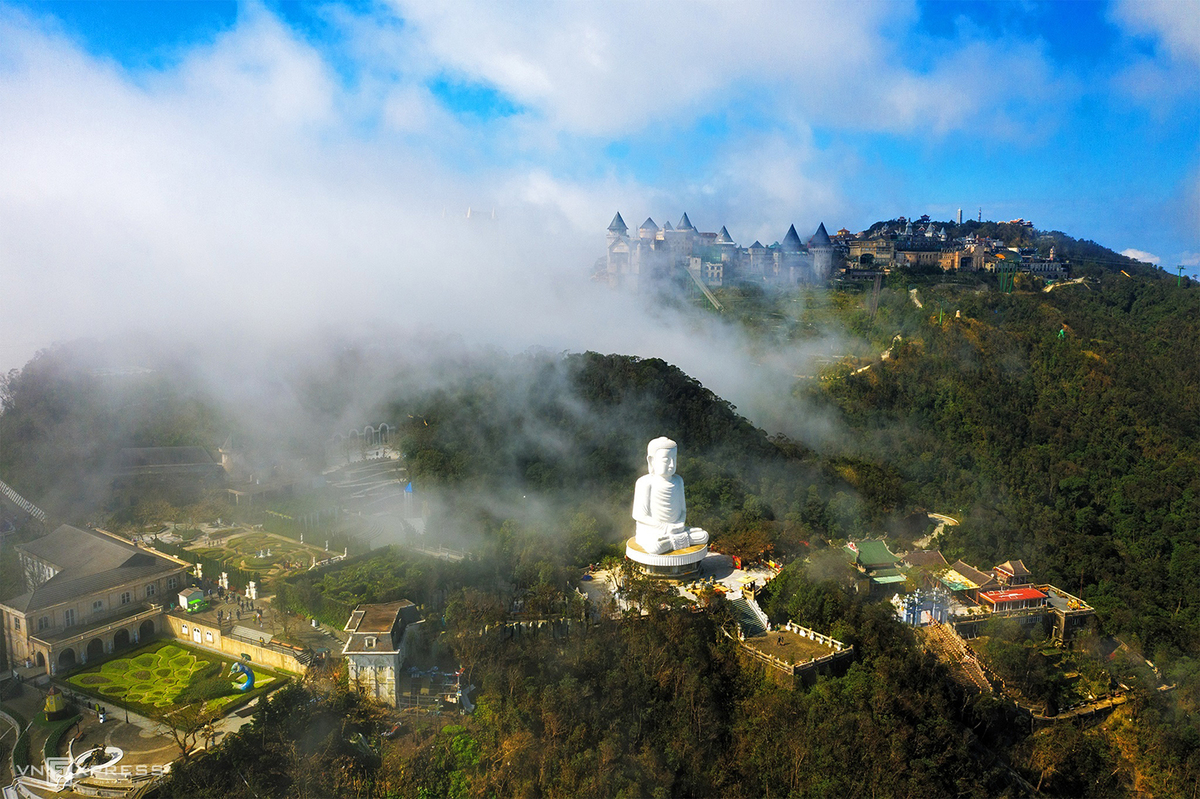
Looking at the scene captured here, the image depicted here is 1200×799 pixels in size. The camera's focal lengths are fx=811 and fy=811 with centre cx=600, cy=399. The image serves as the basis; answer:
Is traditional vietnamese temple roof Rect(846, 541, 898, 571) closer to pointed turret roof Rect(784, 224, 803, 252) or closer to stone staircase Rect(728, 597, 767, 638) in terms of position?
stone staircase Rect(728, 597, 767, 638)

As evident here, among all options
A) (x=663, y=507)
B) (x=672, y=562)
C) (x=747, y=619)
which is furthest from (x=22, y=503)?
(x=747, y=619)

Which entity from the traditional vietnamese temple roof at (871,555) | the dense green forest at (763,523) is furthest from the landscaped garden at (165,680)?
the traditional vietnamese temple roof at (871,555)

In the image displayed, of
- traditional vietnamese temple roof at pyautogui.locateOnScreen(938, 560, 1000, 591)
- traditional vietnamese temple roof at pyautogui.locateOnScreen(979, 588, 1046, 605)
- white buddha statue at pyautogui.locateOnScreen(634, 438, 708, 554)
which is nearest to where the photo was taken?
white buddha statue at pyautogui.locateOnScreen(634, 438, 708, 554)

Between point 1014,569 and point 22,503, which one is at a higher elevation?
point 22,503

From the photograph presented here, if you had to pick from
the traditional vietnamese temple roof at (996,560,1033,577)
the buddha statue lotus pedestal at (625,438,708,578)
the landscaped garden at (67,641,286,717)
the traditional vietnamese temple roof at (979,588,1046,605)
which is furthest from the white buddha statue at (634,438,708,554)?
the landscaped garden at (67,641,286,717)

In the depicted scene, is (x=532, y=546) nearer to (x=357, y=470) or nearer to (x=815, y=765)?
(x=815, y=765)

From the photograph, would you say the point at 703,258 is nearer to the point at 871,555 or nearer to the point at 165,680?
the point at 871,555

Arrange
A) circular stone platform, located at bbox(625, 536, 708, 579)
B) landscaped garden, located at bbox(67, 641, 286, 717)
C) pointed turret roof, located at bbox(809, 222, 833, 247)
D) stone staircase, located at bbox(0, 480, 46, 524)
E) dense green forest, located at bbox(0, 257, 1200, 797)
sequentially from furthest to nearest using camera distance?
pointed turret roof, located at bbox(809, 222, 833, 247) → stone staircase, located at bbox(0, 480, 46, 524) → circular stone platform, located at bbox(625, 536, 708, 579) → landscaped garden, located at bbox(67, 641, 286, 717) → dense green forest, located at bbox(0, 257, 1200, 797)
